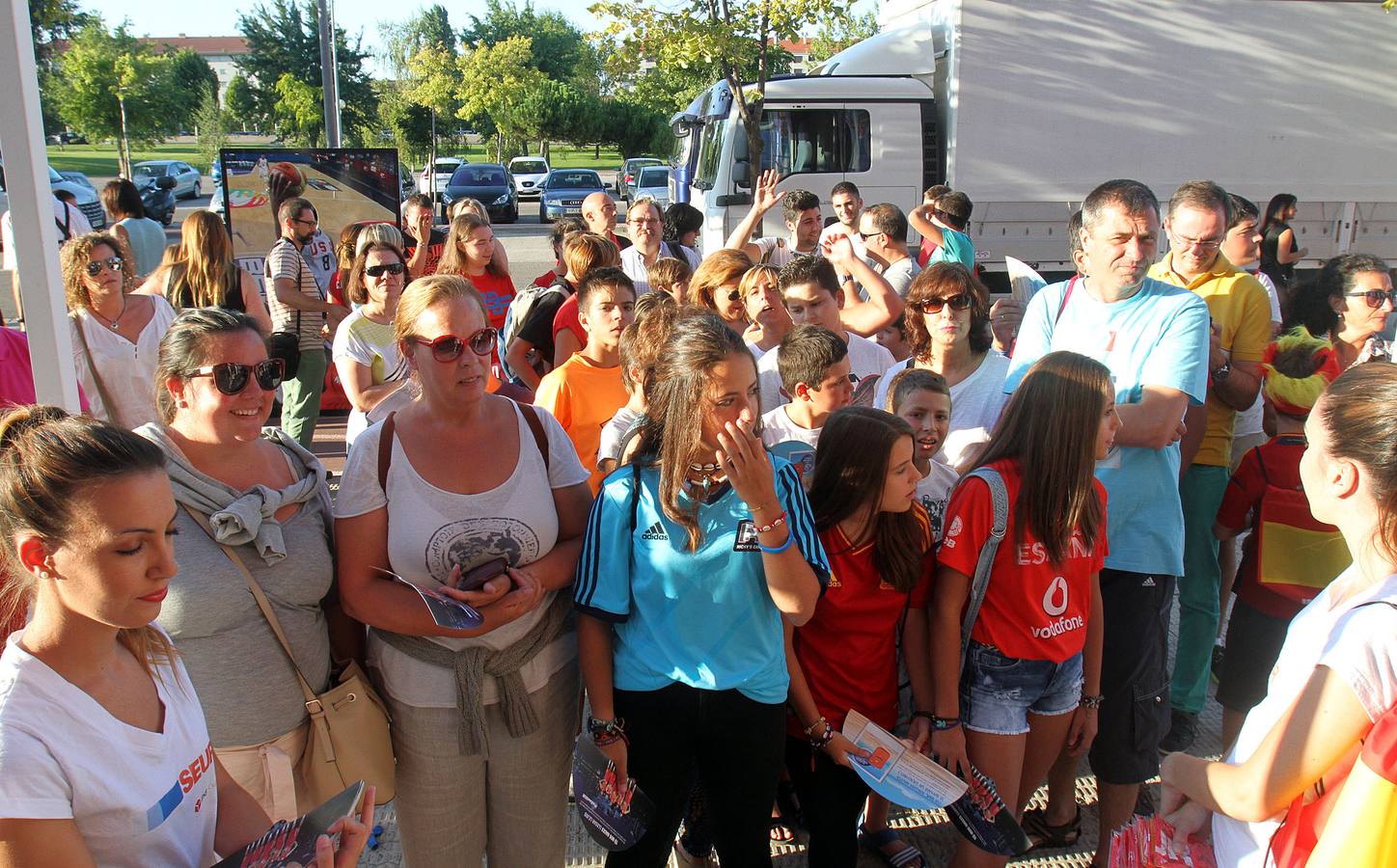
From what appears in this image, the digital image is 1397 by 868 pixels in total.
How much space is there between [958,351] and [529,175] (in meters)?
30.4

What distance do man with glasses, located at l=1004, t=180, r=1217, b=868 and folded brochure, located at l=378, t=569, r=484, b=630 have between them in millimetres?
1838

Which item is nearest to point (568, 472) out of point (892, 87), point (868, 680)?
point (868, 680)

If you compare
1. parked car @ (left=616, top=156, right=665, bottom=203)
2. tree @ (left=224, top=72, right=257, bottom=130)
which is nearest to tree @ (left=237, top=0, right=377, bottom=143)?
tree @ (left=224, top=72, right=257, bottom=130)

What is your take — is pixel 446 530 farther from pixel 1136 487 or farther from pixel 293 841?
pixel 1136 487

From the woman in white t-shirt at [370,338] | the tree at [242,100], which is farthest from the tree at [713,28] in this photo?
the tree at [242,100]

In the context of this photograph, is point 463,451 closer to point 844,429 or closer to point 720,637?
point 720,637

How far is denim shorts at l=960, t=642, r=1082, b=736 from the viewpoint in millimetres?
2600

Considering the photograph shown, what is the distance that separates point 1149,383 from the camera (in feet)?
9.29

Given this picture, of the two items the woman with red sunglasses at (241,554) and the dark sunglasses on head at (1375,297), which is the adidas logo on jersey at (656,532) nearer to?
the woman with red sunglasses at (241,554)

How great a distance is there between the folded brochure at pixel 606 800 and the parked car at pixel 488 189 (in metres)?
24.0

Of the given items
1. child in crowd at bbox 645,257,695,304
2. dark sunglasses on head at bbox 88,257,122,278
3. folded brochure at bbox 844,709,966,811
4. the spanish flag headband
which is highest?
dark sunglasses on head at bbox 88,257,122,278

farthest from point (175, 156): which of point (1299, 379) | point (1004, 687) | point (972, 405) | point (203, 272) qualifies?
point (1004, 687)

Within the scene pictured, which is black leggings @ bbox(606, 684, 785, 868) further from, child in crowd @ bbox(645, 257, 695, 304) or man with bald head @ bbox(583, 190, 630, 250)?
man with bald head @ bbox(583, 190, 630, 250)

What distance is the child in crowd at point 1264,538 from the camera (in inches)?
122
